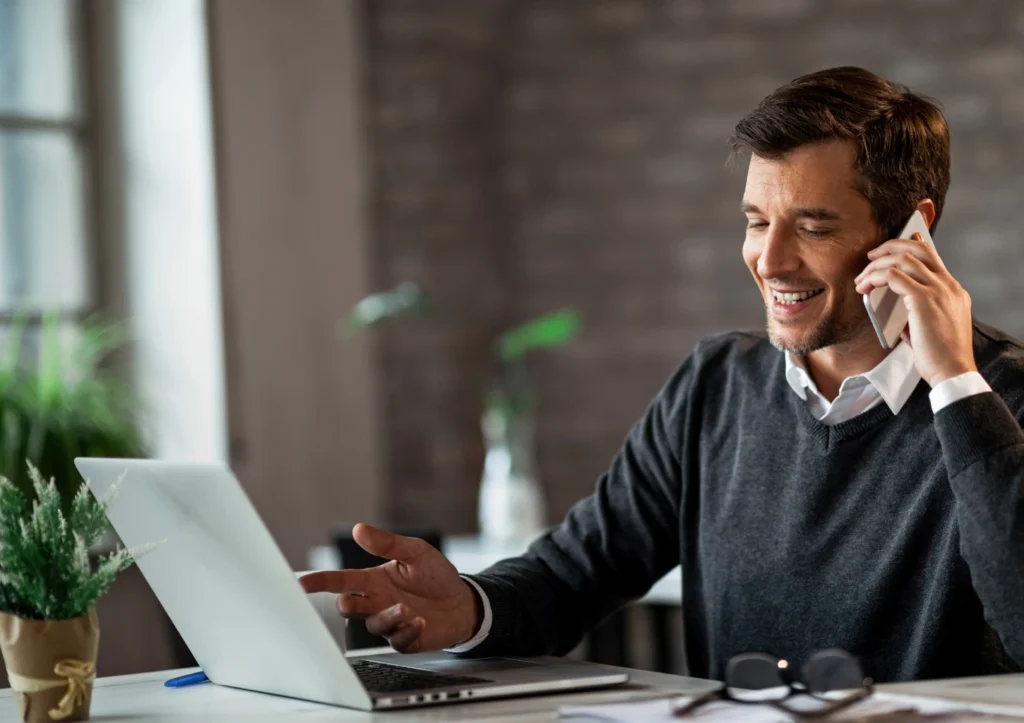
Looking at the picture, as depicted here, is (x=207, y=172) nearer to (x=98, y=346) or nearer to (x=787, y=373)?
(x=98, y=346)

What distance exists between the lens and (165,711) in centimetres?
133

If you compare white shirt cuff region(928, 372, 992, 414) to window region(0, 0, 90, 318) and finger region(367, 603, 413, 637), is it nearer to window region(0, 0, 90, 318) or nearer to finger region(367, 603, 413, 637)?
finger region(367, 603, 413, 637)

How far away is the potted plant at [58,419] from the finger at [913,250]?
1655 millimetres

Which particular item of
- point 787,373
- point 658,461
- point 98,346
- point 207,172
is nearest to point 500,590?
point 658,461

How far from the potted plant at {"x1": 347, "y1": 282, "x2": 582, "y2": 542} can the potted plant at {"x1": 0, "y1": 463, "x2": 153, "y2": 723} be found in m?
2.23

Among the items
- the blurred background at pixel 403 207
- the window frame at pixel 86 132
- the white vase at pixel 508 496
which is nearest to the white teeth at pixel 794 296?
the white vase at pixel 508 496

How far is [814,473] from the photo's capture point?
1.73 metres

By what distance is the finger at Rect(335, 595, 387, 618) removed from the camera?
1471 millimetres

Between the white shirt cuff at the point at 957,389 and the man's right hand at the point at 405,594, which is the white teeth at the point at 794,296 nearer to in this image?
the white shirt cuff at the point at 957,389

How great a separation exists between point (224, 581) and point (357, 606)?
0.69 ft

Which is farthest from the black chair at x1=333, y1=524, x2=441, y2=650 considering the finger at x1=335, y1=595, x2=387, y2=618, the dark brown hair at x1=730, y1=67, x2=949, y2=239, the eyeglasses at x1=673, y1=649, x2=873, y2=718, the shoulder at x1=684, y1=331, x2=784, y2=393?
the eyeglasses at x1=673, y1=649, x2=873, y2=718

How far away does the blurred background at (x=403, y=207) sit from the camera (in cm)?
377

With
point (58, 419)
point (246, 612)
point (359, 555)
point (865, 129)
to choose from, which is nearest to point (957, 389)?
point (865, 129)

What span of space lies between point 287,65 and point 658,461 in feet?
7.85
